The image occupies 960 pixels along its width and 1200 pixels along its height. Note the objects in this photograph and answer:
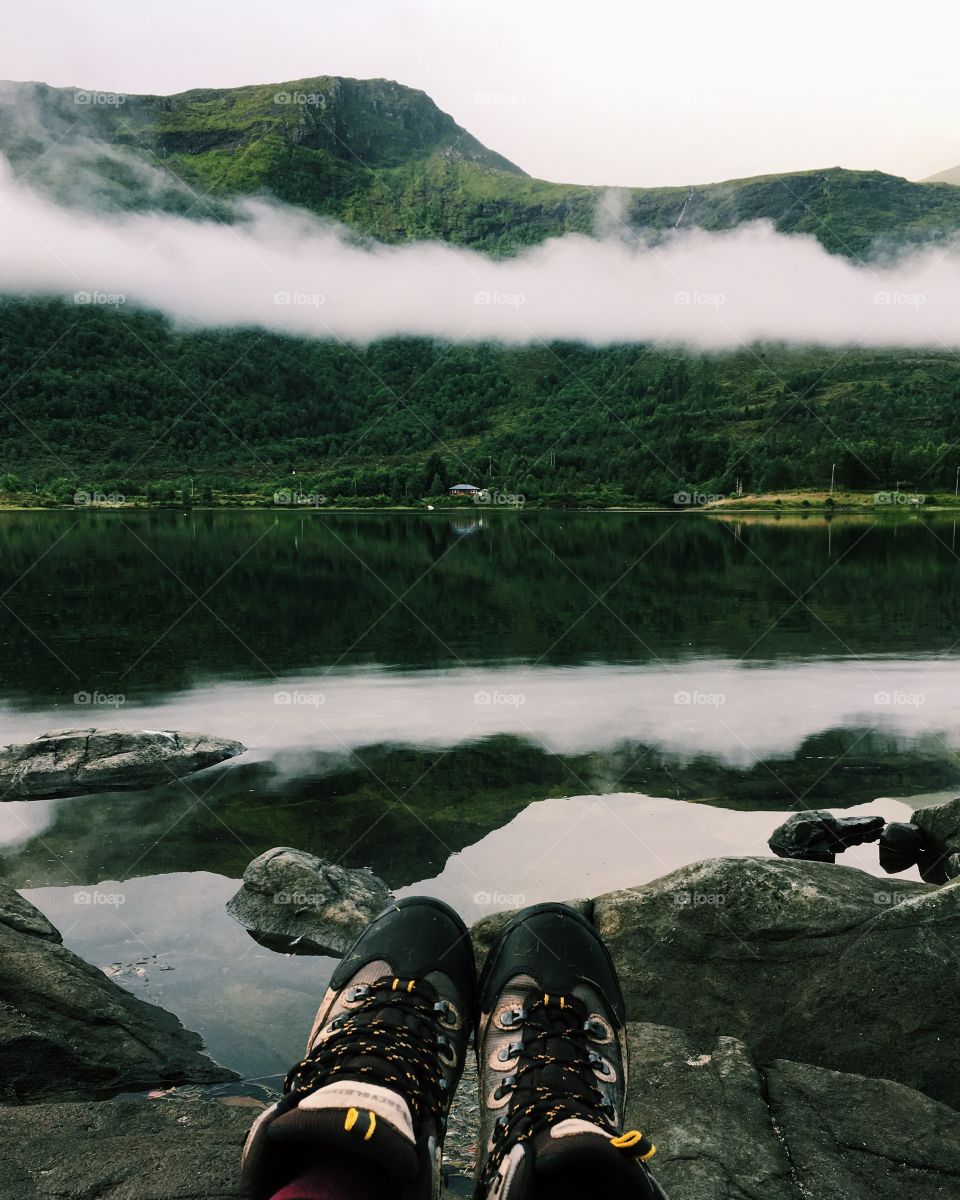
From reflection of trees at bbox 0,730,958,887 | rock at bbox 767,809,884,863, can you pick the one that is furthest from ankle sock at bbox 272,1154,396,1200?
rock at bbox 767,809,884,863

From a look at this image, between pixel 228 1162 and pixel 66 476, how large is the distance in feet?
663

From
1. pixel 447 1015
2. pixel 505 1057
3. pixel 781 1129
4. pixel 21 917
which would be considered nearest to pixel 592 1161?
pixel 505 1057

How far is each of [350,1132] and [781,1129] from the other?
7.00ft

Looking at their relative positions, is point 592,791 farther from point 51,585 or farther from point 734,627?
point 51,585

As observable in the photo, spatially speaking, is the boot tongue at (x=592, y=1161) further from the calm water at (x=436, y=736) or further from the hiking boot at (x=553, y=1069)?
the calm water at (x=436, y=736)

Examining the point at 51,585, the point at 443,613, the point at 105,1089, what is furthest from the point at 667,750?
the point at 51,585

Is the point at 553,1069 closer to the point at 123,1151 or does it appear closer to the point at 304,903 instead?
the point at 123,1151

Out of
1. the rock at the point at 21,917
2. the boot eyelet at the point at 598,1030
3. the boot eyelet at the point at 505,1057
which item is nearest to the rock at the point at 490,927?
the boot eyelet at the point at 598,1030

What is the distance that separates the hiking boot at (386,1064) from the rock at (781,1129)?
3.12 feet

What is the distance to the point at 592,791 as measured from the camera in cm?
1039

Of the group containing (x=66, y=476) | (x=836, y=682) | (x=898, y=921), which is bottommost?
(x=66, y=476)

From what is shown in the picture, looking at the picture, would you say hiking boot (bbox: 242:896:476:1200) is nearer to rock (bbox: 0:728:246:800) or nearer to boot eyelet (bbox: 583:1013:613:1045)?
boot eyelet (bbox: 583:1013:613:1045)

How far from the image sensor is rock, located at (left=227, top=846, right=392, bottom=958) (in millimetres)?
6684

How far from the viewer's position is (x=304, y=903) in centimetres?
693
